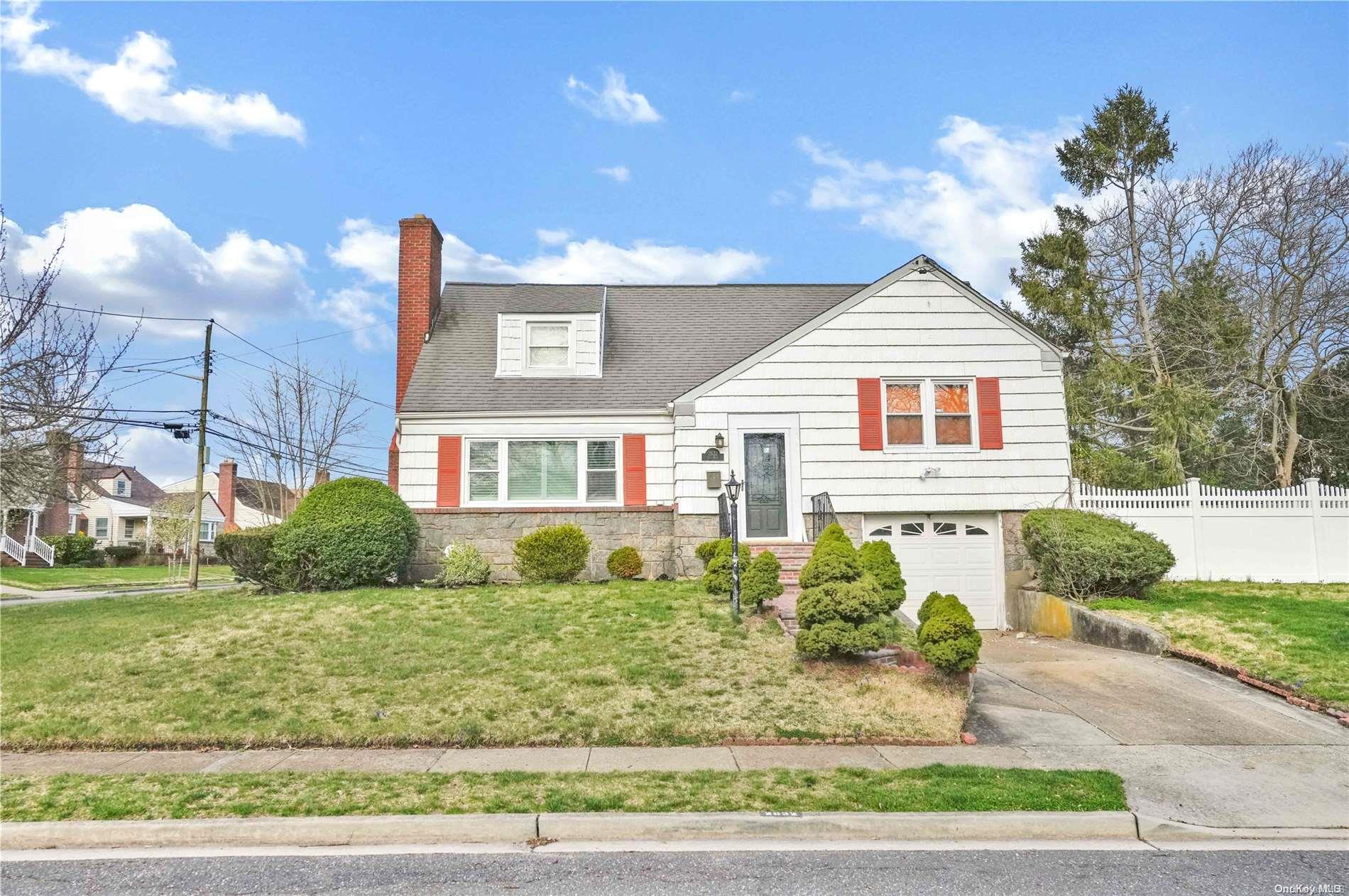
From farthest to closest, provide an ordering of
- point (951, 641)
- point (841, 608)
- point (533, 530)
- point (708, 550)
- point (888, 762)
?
1. point (533, 530)
2. point (708, 550)
3. point (841, 608)
4. point (951, 641)
5. point (888, 762)

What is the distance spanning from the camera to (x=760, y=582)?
36.2 ft

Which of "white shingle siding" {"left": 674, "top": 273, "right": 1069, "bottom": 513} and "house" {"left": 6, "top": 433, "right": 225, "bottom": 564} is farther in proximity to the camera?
"house" {"left": 6, "top": 433, "right": 225, "bottom": 564}

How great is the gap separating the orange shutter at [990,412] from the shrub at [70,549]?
4325cm

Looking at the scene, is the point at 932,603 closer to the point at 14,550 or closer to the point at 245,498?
the point at 14,550

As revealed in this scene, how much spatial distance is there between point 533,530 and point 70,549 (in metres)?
36.7

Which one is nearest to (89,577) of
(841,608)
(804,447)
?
(804,447)

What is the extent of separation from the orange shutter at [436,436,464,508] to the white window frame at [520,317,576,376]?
2.13 meters

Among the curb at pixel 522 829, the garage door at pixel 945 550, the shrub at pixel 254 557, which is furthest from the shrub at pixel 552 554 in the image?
the curb at pixel 522 829

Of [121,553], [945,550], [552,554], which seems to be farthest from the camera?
[121,553]

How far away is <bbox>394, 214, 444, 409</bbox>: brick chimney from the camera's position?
1806 cm

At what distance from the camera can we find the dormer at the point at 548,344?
17422mm

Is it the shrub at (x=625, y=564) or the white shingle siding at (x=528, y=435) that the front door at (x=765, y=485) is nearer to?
the white shingle siding at (x=528, y=435)

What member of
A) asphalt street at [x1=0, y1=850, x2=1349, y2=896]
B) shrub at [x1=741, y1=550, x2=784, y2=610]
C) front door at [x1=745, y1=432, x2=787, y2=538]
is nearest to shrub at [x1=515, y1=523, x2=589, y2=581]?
front door at [x1=745, y1=432, x2=787, y2=538]

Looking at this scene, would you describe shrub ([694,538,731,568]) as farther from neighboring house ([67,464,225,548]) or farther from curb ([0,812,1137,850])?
neighboring house ([67,464,225,548])
